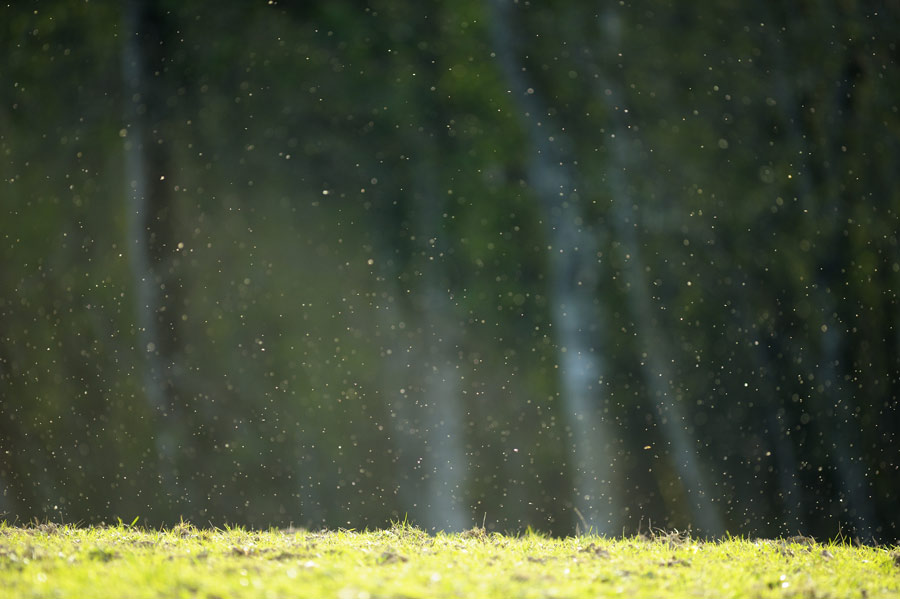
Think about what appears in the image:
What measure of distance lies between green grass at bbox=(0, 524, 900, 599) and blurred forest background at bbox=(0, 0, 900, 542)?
6.46ft

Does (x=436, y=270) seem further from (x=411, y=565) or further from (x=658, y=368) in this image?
(x=411, y=565)

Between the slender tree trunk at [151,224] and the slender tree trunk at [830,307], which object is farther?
the slender tree trunk at [830,307]

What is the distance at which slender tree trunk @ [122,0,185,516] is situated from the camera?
785 centimetres

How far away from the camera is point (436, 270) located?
7625 millimetres

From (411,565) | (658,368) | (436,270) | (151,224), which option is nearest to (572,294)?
(658,368)

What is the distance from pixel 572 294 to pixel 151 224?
12.5 feet

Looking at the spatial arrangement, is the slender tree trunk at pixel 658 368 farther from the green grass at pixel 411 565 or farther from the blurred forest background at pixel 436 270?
the green grass at pixel 411 565

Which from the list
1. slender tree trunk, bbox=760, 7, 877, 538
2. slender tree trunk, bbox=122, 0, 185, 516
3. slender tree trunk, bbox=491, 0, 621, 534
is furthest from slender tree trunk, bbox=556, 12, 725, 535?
slender tree trunk, bbox=122, 0, 185, 516

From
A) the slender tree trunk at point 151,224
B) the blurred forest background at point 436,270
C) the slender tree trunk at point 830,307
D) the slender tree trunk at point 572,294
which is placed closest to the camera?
the slender tree trunk at point 572,294

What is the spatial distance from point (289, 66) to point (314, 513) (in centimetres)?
389

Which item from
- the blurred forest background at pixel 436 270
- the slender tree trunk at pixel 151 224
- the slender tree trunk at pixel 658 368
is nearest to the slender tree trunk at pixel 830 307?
the blurred forest background at pixel 436 270

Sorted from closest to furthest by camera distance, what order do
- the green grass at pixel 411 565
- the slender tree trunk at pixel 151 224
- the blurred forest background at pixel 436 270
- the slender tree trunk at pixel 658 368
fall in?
the green grass at pixel 411 565 < the blurred forest background at pixel 436 270 < the slender tree trunk at pixel 658 368 < the slender tree trunk at pixel 151 224

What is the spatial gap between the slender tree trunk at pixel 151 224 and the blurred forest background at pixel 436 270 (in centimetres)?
3

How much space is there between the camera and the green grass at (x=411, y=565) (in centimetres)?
351
